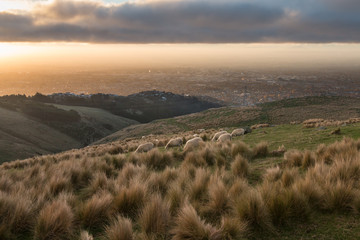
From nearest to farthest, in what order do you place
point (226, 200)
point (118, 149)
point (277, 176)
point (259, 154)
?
point (226, 200) < point (277, 176) < point (259, 154) < point (118, 149)

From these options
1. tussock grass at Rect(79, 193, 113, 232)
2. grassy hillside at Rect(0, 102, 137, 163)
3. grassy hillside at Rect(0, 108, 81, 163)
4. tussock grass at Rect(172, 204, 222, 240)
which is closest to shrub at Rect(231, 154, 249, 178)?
tussock grass at Rect(172, 204, 222, 240)

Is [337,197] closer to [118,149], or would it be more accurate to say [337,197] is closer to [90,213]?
[90,213]

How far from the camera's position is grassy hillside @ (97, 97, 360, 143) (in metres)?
41.2

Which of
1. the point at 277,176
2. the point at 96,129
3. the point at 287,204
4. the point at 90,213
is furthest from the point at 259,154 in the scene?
the point at 96,129

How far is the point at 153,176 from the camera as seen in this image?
18.5 feet

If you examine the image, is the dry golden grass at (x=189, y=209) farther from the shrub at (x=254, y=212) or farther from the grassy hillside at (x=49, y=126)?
the grassy hillside at (x=49, y=126)

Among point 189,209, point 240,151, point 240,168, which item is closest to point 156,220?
point 189,209

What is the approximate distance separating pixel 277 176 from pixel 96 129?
98.1 metres

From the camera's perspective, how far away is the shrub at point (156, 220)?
3247mm

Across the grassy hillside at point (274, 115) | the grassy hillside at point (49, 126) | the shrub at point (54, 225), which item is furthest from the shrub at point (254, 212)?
the grassy hillside at point (49, 126)

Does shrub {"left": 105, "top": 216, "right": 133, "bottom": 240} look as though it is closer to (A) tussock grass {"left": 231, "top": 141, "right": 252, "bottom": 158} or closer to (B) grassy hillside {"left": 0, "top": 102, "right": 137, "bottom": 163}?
(A) tussock grass {"left": 231, "top": 141, "right": 252, "bottom": 158}

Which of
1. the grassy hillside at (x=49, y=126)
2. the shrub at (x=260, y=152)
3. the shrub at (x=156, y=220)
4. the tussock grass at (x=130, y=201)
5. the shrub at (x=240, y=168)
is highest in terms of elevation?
the shrub at (x=156, y=220)

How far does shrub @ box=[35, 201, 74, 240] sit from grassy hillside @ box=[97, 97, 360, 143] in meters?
40.3

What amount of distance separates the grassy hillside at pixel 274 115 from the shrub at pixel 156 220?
1557 inches
